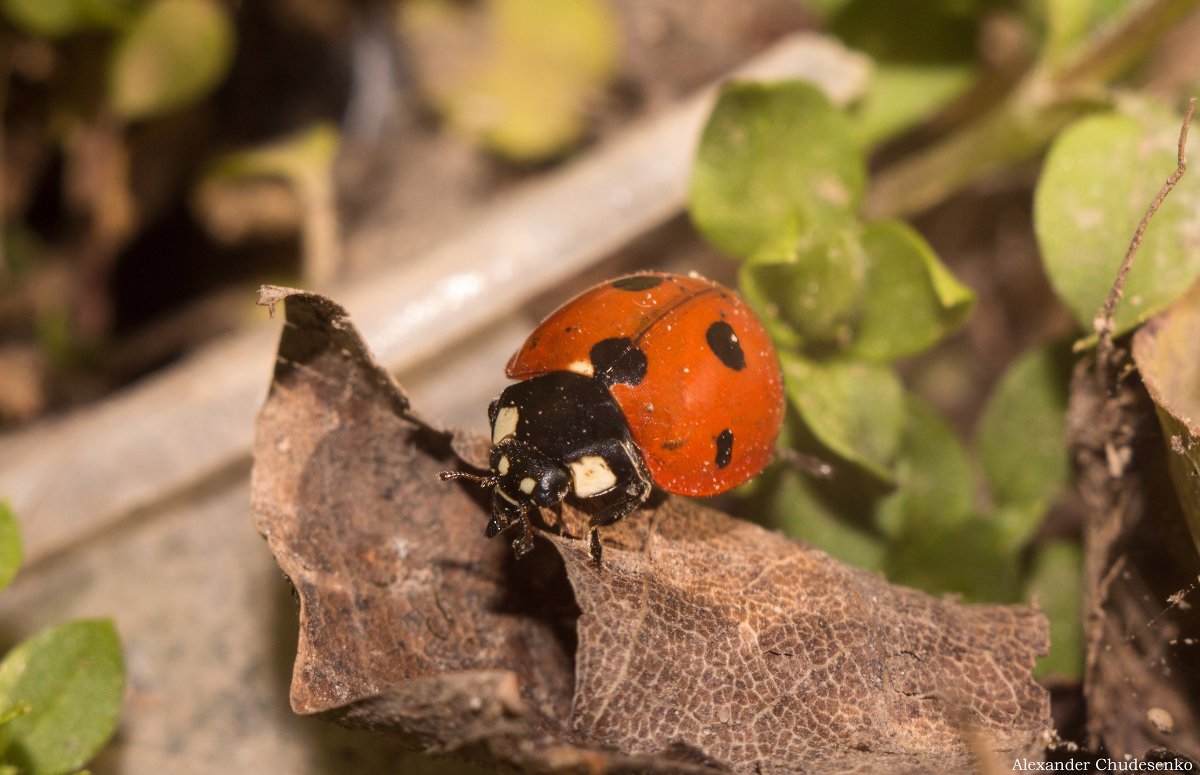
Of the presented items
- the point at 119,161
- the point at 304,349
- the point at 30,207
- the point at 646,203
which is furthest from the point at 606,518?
the point at 30,207

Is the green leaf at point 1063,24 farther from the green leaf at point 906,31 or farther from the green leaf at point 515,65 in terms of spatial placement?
the green leaf at point 515,65

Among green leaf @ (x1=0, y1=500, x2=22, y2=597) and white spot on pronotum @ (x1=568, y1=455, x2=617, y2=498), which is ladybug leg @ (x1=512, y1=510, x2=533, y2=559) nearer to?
white spot on pronotum @ (x1=568, y1=455, x2=617, y2=498)

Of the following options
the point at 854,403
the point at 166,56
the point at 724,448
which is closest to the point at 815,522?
the point at 854,403

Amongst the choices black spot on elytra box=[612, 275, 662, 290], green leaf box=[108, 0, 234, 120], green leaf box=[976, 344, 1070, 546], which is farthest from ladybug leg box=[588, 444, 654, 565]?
green leaf box=[108, 0, 234, 120]

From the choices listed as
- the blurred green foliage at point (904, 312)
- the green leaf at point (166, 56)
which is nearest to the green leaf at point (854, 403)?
the blurred green foliage at point (904, 312)

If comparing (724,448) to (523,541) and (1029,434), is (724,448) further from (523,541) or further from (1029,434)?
(1029,434)

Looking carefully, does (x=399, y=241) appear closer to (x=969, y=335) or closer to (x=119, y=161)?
(x=119, y=161)
